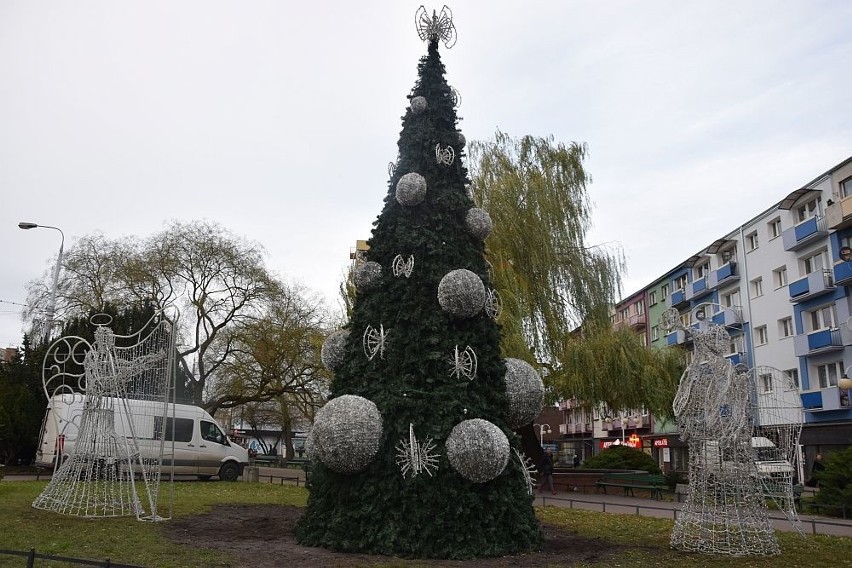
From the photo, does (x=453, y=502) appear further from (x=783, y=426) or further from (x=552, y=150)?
(x=552, y=150)

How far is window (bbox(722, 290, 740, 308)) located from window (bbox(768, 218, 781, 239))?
14.7 ft

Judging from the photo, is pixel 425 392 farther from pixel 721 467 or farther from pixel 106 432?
pixel 106 432

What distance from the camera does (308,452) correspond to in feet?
33.9

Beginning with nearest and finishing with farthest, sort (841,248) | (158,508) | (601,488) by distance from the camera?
(158,508), (601,488), (841,248)

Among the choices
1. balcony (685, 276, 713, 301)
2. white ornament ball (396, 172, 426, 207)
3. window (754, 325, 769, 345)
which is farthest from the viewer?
balcony (685, 276, 713, 301)

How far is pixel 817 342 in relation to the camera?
105 ft

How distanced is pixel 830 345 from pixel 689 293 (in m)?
14.6

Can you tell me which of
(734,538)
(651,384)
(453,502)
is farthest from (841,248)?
(453,502)

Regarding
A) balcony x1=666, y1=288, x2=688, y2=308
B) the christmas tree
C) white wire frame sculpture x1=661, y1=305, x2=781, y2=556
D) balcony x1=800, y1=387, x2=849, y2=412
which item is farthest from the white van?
balcony x1=666, y1=288, x2=688, y2=308

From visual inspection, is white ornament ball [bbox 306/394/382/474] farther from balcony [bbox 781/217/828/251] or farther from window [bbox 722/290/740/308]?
window [bbox 722/290/740/308]

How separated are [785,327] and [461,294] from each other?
31559 millimetres

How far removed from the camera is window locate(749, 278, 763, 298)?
125 ft

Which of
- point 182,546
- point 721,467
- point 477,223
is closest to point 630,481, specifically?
point 721,467

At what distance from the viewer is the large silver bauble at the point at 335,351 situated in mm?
11141
